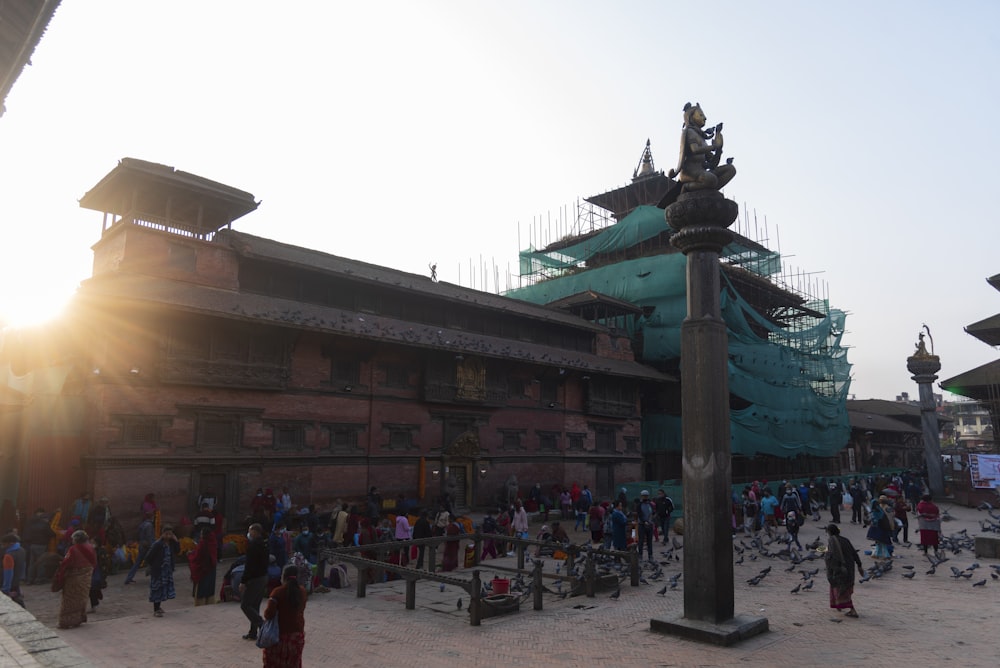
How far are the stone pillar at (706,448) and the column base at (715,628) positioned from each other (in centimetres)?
1

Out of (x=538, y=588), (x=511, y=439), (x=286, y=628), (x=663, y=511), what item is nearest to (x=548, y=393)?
(x=511, y=439)

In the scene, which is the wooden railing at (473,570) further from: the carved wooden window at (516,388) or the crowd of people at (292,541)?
the carved wooden window at (516,388)

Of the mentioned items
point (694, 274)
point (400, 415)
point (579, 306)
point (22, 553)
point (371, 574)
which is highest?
point (579, 306)

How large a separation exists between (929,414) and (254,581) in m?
39.9

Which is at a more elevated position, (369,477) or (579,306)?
(579,306)

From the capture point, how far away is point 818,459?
49750mm

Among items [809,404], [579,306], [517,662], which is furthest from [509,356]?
[809,404]

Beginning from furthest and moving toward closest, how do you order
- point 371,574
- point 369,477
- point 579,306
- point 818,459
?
point 818,459 < point 579,306 < point 369,477 < point 371,574

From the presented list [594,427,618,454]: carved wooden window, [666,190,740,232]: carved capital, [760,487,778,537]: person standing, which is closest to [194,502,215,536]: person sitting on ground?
[666,190,740,232]: carved capital

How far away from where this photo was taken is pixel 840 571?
437 inches

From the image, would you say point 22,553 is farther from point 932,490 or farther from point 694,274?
point 932,490

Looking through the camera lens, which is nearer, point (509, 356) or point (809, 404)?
point (509, 356)

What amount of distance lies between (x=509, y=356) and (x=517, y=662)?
2020cm

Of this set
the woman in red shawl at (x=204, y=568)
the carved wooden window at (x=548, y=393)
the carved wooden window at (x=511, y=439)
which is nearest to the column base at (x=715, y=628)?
the woman in red shawl at (x=204, y=568)
